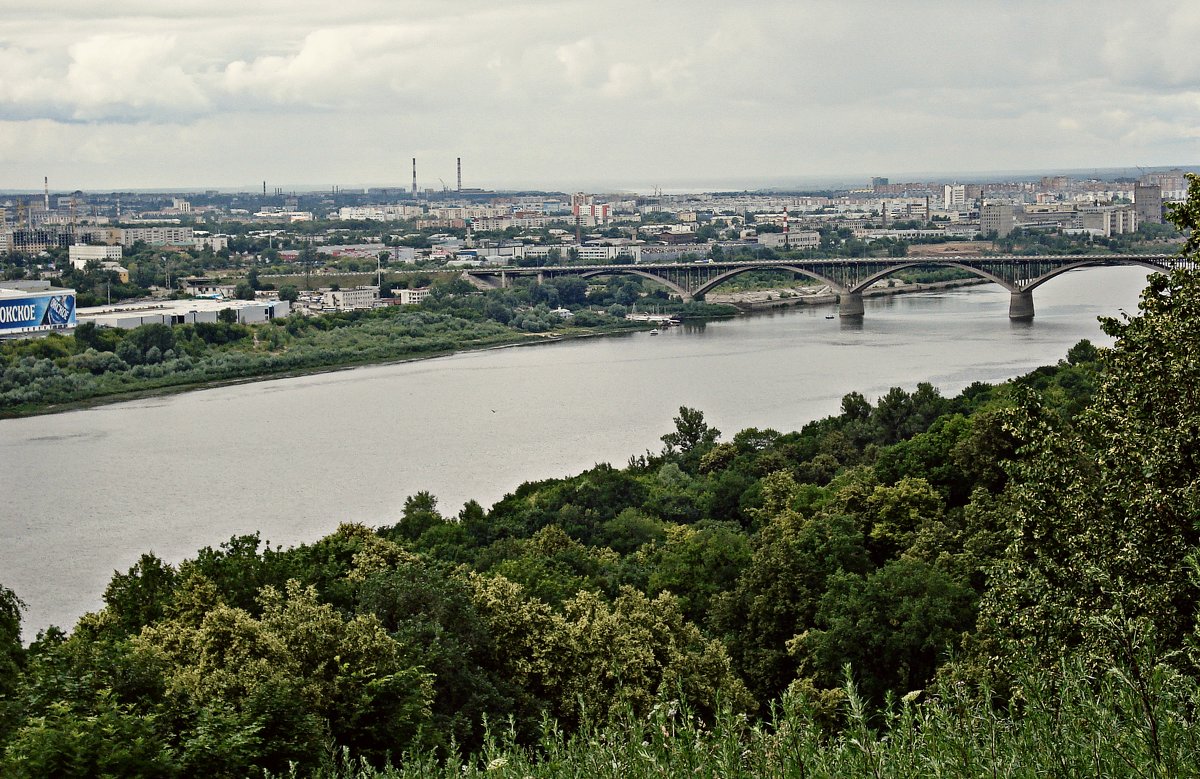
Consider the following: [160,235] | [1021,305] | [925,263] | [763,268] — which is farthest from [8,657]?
[160,235]

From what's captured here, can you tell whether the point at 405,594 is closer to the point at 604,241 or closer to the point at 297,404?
the point at 297,404

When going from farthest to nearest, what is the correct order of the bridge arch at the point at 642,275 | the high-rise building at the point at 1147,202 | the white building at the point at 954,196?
the white building at the point at 954,196
the high-rise building at the point at 1147,202
the bridge arch at the point at 642,275

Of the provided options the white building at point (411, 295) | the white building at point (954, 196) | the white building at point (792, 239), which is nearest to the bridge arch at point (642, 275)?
the white building at point (411, 295)

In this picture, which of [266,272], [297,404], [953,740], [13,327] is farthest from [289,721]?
[266,272]

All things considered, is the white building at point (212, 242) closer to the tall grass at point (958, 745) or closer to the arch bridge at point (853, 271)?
the arch bridge at point (853, 271)

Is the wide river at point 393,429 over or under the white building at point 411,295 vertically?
under

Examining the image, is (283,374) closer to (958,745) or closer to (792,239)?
(958,745)
